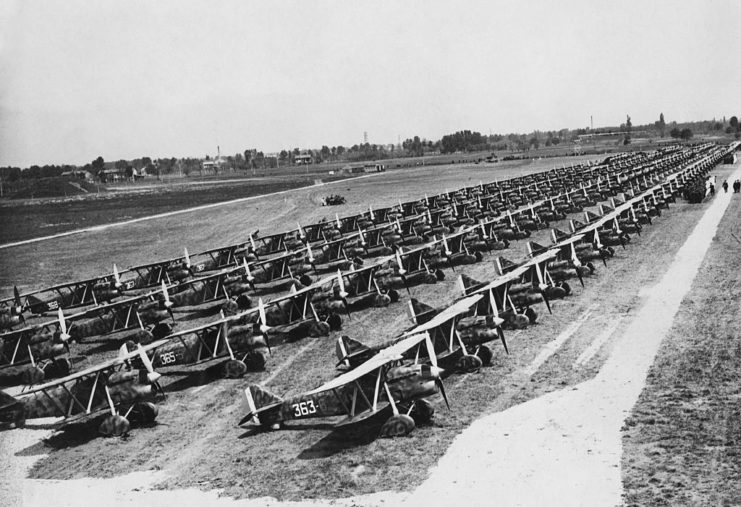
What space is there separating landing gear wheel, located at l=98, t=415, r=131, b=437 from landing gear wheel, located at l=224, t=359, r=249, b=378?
5.19 metres

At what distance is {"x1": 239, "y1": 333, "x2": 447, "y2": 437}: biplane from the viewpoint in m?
18.4

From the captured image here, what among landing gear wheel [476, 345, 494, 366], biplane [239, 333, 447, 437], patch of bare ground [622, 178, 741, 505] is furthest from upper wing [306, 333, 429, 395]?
patch of bare ground [622, 178, 741, 505]

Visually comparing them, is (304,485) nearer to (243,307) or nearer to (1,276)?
(243,307)

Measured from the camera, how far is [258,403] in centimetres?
2025

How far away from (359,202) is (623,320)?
74907 mm

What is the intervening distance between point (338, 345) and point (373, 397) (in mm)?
4640

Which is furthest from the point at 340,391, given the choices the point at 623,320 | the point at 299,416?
the point at 623,320

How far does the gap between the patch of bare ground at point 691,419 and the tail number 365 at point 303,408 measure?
30.0 ft

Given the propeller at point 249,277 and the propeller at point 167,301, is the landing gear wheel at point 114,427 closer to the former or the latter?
the propeller at point 167,301

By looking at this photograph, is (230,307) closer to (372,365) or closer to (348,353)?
(348,353)

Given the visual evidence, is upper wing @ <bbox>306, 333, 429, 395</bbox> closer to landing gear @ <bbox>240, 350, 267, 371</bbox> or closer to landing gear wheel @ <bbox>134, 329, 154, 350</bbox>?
landing gear @ <bbox>240, 350, 267, 371</bbox>

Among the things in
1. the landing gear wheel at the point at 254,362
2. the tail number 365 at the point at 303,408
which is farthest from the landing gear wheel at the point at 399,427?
the landing gear wheel at the point at 254,362

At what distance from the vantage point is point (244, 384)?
81.2 feet

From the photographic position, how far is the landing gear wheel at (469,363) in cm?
2348
